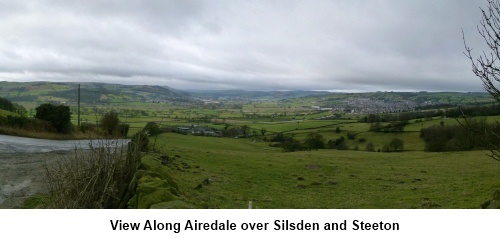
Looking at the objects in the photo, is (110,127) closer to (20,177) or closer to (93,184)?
(20,177)

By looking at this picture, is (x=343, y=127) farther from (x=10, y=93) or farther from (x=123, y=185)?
(x=10, y=93)

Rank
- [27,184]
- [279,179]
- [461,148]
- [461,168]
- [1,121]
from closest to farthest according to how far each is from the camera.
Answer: [27,184], [279,179], [461,168], [1,121], [461,148]

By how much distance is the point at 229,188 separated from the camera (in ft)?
61.1

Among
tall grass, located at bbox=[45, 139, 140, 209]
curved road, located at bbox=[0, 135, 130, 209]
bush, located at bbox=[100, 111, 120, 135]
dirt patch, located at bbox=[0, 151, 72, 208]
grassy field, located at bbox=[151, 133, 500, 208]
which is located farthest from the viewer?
grassy field, located at bbox=[151, 133, 500, 208]

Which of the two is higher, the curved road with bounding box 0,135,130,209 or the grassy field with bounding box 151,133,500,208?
the curved road with bounding box 0,135,130,209

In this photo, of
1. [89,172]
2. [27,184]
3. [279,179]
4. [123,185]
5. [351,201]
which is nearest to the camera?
[89,172]

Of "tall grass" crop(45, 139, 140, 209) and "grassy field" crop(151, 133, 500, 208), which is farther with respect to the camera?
"grassy field" crop(151, 133, 500, 208)

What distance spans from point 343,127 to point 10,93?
16784 centimetres

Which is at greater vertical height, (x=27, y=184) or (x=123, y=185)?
(x=123, y=185)

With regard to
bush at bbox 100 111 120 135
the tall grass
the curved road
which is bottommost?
the curved road

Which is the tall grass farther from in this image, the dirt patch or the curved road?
the dirt patch

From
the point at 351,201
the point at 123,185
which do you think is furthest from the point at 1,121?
the point at 351,201

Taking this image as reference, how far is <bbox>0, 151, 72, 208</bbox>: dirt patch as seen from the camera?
10.9 meters

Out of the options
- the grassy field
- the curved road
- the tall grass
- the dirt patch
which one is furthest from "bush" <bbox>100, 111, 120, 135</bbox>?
the grassy field
